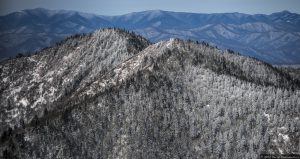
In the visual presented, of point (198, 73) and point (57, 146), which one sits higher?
point (198, 73)

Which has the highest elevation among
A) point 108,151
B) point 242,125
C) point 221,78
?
point 221,78

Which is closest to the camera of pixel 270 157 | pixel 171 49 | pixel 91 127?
pixel 270 157

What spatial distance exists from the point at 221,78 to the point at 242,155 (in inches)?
1714

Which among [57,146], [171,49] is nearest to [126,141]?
[57,146]

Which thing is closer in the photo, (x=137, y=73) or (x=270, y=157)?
(x=270, y=157)

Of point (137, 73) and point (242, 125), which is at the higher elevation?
point (137, 73)

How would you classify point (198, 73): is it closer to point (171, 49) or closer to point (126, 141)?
point (171, 49)

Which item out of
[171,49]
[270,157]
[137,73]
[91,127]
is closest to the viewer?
[270,157]

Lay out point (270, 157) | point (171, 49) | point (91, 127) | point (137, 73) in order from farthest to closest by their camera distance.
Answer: point (171, 49)
point (137, 73)
point (91, 127)
point (270, 157)

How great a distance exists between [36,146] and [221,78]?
266 feet

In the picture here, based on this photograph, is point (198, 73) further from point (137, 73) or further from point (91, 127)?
point (91, 127)

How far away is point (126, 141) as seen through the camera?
14025cm

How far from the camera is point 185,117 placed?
502ft

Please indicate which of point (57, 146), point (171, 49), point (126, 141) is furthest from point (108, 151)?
point (171, 49)
